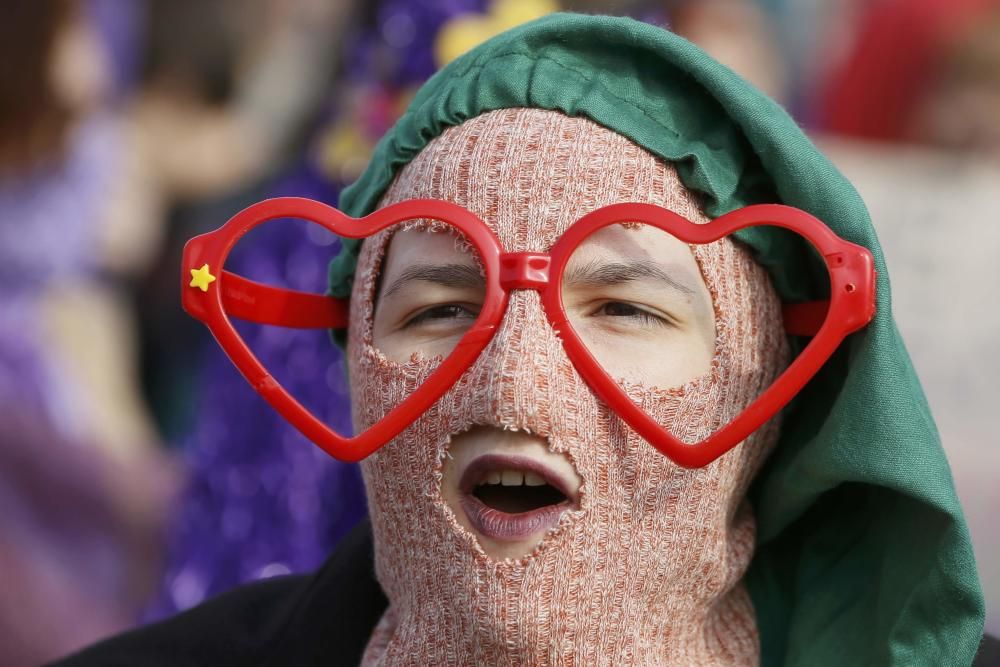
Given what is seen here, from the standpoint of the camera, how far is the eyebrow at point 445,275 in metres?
1.72

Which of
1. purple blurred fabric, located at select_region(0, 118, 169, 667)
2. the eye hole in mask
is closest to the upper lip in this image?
the eye hole in mask

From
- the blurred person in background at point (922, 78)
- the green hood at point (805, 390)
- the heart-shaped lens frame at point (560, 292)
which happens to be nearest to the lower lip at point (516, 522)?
the heart-shaped lens frame at point (560, 292)

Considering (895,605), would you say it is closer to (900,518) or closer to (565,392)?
(900,518)

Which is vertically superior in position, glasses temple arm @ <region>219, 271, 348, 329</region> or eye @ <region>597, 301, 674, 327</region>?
eye @ <region>597, 301, 674, 327</region>

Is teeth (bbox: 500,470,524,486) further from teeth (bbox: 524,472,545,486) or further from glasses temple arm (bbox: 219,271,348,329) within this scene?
glasses temple arm (bbox: 219,271,348,329)

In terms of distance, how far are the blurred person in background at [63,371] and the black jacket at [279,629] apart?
1.71 metres

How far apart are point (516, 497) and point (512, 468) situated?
0.13 meters

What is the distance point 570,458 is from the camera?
1608 millimetres

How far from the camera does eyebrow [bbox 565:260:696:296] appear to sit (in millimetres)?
1684

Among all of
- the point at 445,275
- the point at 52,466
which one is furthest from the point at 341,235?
the point at 52,466

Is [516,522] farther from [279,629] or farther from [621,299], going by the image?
[279,629]

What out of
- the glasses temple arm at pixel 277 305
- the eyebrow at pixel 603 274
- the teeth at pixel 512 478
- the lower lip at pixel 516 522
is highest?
the eyebrow at pixel 603 274

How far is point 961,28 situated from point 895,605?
3303 mm

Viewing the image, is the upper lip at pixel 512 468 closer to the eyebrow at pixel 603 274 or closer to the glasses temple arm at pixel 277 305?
the eyebrow at pixel 603 274
